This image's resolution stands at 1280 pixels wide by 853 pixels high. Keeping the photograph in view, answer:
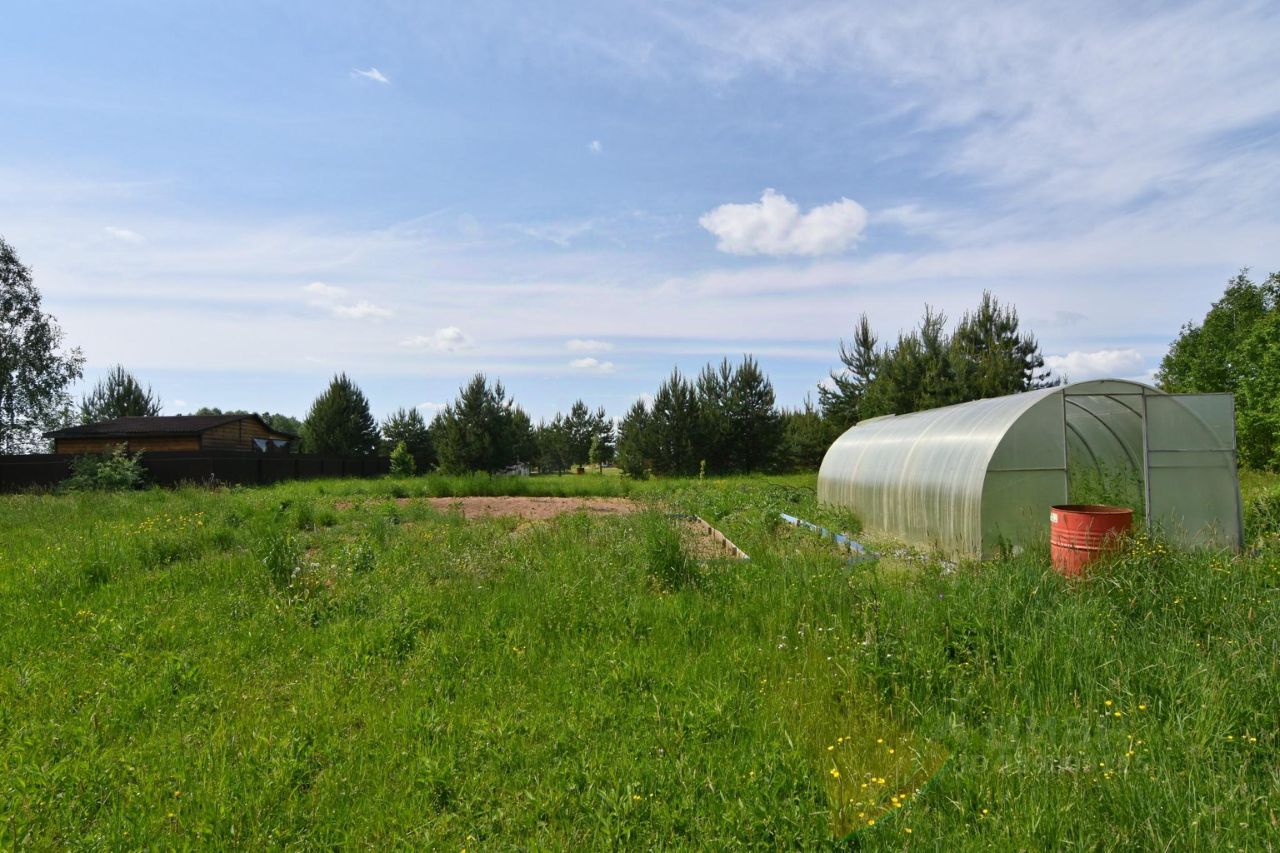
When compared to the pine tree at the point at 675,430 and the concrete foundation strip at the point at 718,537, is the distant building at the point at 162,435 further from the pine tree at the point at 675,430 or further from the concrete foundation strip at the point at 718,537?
the concrete foundation strip at the point at 718,537

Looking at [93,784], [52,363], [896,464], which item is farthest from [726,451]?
[52,363]

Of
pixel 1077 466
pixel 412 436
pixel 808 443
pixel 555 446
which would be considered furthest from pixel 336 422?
pixel 1077 466

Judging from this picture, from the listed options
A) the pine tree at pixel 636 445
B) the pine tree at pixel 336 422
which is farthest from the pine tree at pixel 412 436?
the pine tree at pixel 636 445

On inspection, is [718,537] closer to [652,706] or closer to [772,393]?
[652,706]

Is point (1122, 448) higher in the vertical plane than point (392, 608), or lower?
higher

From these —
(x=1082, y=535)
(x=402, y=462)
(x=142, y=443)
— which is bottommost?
(x=1082, y=535)

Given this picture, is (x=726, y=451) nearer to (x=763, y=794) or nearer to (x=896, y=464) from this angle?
(x=896, y=464)

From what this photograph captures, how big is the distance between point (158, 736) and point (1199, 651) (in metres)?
6.79

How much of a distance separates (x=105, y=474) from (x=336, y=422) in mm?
23364

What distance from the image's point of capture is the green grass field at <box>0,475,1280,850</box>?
3023 millimetres

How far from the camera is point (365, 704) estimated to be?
14.1 feet

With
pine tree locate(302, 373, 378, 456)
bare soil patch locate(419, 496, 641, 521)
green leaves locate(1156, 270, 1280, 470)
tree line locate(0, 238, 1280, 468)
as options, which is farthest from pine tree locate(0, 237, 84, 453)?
green leaves locate(1156, 270, 1280, 470)

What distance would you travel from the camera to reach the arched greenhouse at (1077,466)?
357 inches

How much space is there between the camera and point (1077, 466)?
9984 mm
